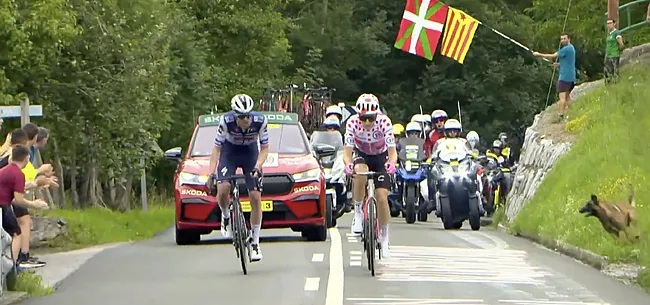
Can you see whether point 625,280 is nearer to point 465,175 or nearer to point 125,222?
point 465,175

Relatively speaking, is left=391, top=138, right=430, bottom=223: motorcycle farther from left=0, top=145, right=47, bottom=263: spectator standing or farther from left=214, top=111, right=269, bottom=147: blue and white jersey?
left=0, top=145, right=47, bottom=263: spectator standing

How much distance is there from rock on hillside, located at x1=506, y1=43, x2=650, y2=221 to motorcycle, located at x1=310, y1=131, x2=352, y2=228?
3.78 meters

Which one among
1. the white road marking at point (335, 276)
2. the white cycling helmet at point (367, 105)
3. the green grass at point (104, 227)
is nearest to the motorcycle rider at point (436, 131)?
the green grass at point (104, 227)

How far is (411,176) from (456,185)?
232 cm

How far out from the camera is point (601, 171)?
78.6 feet

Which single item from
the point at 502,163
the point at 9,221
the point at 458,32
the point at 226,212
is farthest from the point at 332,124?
the point at 9,221

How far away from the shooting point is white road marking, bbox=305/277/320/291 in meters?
13.8

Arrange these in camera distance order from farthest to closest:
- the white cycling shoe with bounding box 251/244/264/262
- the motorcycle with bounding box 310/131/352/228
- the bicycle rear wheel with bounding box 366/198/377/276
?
1. the motorcycle with bounding box 310/131/352/228
2. the white cycling shoe with bounding box 251/244/264/262
3. the bicycle rear wheel with bounding box 366/198/377/276

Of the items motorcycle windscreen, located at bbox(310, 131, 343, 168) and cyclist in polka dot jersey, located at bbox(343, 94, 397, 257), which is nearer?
cyclist in polka dot jersey, located at bbox(343, 94, 397, 257)

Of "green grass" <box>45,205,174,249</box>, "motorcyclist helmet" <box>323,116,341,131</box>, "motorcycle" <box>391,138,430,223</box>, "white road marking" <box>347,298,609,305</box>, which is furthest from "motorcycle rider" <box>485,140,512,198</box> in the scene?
"white road marking" <box>347,298,609,305</box>

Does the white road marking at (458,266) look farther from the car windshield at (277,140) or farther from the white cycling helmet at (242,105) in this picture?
the car windshield at (277,140)

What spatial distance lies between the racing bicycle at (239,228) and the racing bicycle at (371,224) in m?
1.23

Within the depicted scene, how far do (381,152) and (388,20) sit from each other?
55854mm

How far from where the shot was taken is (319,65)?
225 feet
